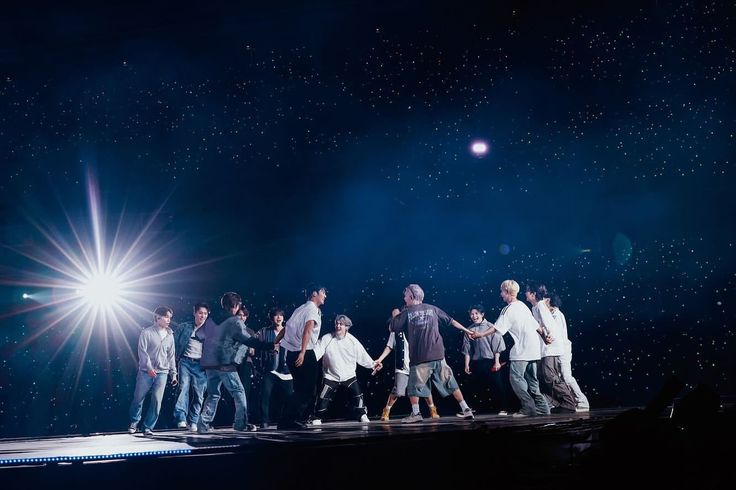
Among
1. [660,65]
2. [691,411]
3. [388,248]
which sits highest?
[660,65]

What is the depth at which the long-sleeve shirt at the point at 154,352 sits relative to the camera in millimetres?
8867

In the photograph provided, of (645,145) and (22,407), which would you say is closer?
(22,407)

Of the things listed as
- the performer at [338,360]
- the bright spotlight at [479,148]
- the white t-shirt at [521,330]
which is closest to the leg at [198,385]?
the performer at [338,360]

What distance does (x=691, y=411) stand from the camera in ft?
9.96

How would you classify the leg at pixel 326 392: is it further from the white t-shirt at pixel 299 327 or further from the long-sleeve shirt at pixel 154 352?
the long-sleeve shirt at pixel 154 352

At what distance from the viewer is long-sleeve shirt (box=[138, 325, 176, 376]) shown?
349 inches

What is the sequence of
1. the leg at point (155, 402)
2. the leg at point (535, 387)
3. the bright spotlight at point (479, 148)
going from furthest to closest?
1. the bright spotlight at point (479, 148)
2. the leg at point (535, 387)
3. the leg at point (155, 402)

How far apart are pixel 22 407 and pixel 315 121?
28.4 ft

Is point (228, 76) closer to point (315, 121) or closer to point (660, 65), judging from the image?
point (315, 121)

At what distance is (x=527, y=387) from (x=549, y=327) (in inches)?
37.8

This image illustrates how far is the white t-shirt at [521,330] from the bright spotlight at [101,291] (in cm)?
948

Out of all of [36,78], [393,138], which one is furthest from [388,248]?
[36,78]

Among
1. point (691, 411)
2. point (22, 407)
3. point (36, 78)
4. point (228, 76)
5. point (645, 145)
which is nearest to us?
point (691, 411)

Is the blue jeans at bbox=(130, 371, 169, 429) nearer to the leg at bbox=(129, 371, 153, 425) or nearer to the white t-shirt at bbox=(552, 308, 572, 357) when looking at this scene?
the leg at bbox=(129, 371, 153, 425)
